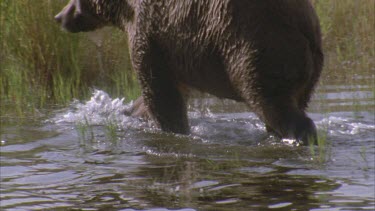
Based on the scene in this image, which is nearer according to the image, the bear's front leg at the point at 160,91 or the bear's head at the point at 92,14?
the bear's front leg at the point at 160,91

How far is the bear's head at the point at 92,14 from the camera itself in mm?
7473

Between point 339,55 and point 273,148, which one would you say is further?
point 339,55

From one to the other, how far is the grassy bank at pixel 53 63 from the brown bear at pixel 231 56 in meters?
1.42

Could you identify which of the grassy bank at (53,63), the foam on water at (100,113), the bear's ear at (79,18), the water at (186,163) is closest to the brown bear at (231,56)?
the water at (186,163)

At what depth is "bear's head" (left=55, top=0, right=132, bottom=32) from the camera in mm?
7473

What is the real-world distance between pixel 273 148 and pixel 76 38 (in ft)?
10.8

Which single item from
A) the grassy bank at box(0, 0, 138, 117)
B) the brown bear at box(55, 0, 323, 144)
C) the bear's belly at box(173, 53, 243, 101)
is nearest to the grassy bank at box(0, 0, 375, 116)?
the grassy bank at box(0, 0, 138, 117)

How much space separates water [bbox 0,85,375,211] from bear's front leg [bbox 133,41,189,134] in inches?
4.5

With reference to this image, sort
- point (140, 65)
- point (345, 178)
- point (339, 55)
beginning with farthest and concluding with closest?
1. point (339, 55)
2. point (140, 65)
3. point (345, 178)

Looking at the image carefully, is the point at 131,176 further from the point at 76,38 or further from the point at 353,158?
the point at 76,38

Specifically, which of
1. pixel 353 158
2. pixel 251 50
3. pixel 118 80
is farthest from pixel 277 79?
pixel 118 80

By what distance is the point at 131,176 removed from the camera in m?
5.53

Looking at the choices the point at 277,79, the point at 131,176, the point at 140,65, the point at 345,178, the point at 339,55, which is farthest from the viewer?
the point at 339,55

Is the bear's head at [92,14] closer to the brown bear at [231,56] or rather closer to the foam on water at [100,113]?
the brown bear at [231,56]
